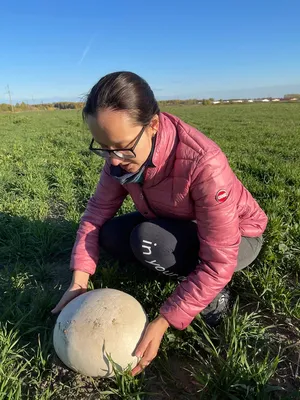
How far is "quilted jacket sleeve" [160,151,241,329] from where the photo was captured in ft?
6.67

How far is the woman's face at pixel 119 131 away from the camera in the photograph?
184 cm

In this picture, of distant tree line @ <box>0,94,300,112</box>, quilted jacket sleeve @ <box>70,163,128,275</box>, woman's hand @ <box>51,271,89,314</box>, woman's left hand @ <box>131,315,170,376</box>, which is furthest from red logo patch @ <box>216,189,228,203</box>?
distant tree line @ <box>0,94,300,112</box>

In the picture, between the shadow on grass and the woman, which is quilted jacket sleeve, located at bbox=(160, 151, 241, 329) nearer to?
the woman

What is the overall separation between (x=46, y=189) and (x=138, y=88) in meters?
3.69

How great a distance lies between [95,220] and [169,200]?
0.70 meters

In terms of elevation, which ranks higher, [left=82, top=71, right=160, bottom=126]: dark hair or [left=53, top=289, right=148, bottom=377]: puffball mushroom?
[left=82, top=71, right=160, bottom=126]: dark hair

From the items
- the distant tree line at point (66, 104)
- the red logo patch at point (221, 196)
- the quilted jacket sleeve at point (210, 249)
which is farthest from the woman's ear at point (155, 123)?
the distant tree line at point (66, 104)

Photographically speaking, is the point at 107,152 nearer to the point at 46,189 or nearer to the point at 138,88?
the point at 138,88

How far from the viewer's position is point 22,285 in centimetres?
293

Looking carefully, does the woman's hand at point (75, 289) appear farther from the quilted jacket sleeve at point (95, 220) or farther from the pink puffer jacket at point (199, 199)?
the pink puffer jacket at point (199, 199)

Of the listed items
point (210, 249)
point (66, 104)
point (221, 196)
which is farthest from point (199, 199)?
point (66, 104)

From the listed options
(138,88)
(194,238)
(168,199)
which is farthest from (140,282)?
(138,88)

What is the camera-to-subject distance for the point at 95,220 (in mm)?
2803

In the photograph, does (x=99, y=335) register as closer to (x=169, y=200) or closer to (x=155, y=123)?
(x=169, y=200)
